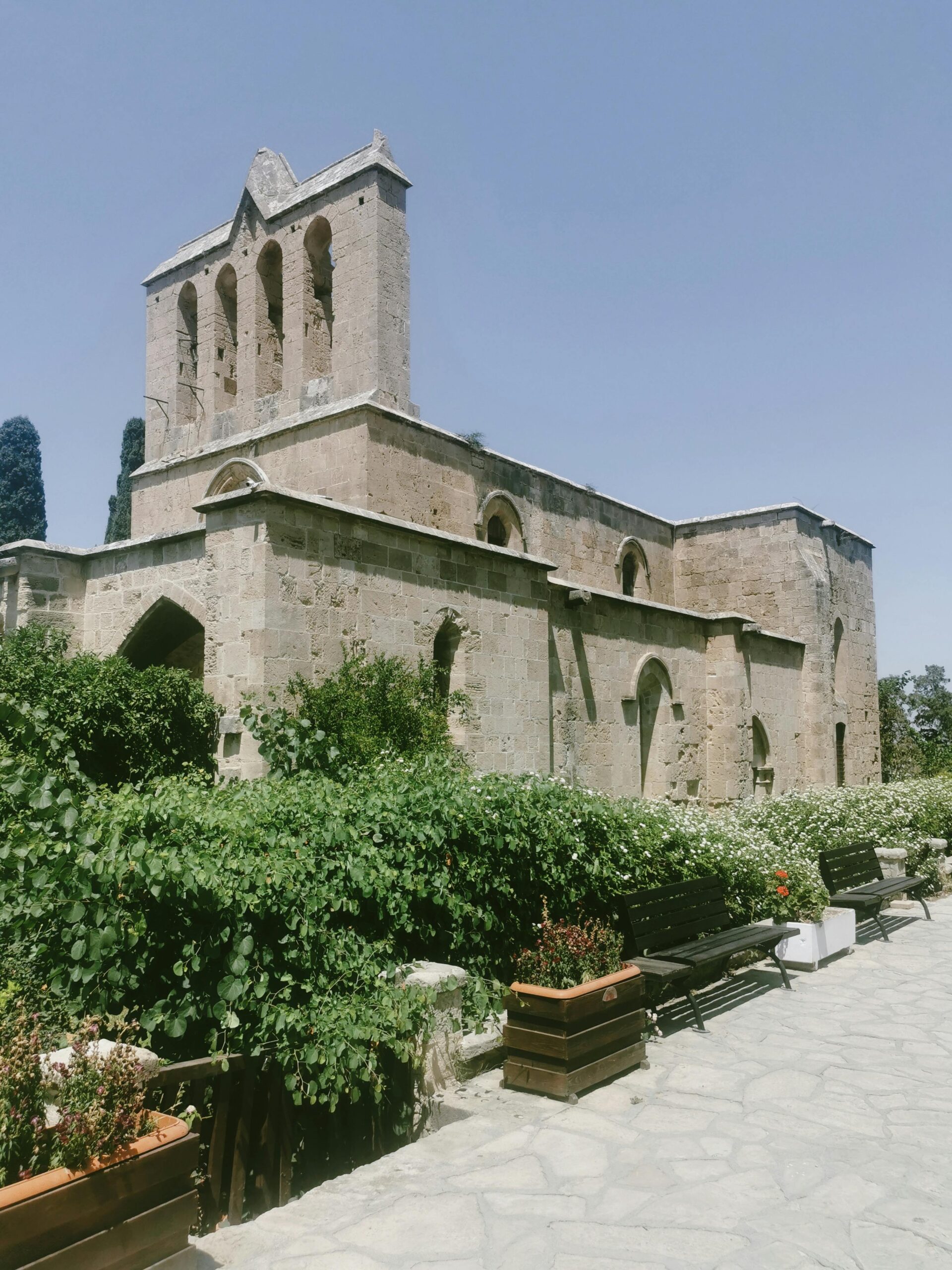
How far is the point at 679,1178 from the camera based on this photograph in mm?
3889

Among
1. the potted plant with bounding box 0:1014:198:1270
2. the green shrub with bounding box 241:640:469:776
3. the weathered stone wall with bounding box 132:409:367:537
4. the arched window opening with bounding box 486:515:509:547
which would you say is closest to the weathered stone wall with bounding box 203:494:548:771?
the green shrub with bounding box 241:640:469:776

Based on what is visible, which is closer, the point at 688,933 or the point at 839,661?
the point at 688,933

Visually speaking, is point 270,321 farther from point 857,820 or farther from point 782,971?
point 782,971

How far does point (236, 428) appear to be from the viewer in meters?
15.8

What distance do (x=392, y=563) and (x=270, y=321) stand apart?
26.1 feet

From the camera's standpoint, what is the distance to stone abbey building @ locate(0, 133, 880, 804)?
8.95 metres

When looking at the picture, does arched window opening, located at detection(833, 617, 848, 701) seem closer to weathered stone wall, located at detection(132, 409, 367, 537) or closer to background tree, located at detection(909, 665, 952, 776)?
background tree, located at detection(909, 665, 952, 776)

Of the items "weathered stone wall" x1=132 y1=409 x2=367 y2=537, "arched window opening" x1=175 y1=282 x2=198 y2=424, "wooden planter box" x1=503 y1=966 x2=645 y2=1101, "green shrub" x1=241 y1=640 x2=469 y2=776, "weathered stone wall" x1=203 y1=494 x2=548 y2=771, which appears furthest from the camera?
"arched window opening" x1=175 y1=282 x2=198 y2=424

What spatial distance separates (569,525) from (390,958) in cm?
1361

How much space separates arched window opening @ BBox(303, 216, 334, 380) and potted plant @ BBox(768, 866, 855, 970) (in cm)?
1028

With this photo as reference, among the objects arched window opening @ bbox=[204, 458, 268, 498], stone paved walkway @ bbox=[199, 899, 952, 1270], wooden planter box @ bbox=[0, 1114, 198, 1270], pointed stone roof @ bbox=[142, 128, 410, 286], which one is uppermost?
pointed stone roof @ bbox=[142, 128, 410, 286]

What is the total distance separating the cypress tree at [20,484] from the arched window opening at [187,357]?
72.7ft

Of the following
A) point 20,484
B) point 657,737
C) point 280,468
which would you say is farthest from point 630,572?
point 20,484

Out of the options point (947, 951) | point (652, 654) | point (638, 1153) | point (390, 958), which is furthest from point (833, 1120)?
point (652, 654)
